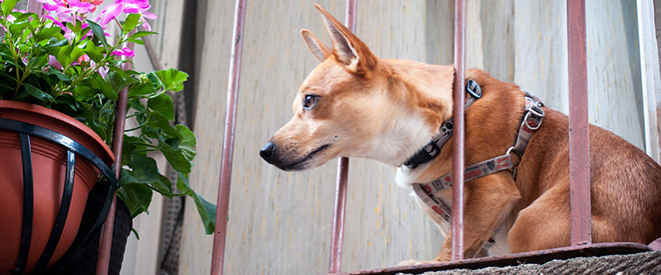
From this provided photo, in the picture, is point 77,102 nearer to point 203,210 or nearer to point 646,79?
point 203,210

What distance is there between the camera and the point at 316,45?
5.10ft

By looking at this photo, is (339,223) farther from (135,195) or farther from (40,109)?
(40,109)

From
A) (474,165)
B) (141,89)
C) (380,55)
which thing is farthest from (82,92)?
(380,55)

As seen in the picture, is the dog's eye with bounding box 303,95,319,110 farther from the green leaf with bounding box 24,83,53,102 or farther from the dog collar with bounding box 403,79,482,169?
the green leaf with bounding box 24,83,53,102

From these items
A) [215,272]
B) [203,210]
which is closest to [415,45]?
[203,210]

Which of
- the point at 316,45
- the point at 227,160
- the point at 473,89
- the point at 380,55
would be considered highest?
the point at 380,55

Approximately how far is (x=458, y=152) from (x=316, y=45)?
0.64 meters

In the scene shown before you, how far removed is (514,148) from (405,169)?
27 cm

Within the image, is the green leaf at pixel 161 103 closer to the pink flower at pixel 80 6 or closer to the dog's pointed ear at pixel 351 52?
the pink flower at pixel 80 6

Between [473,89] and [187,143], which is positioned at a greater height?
[473,89]

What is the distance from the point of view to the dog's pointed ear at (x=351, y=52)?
129cm

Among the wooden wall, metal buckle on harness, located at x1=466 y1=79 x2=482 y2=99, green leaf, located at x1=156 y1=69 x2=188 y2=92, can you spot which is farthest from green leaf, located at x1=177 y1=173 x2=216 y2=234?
the wooden wall

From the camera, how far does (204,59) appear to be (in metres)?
2.56

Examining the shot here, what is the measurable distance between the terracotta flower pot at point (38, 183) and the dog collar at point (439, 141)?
29.1 inches
